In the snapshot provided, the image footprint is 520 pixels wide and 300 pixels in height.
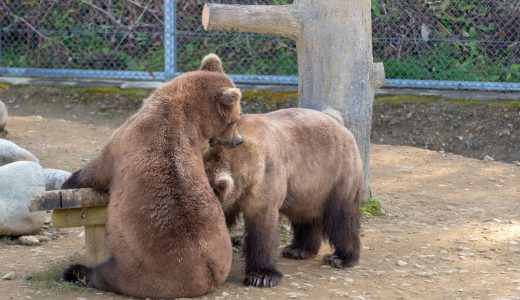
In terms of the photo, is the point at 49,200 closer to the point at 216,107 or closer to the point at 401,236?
the point at 216,107

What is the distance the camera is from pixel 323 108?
7.26 metres

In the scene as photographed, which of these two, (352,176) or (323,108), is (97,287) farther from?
(323,108)

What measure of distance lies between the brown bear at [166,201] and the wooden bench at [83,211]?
0.13 meters

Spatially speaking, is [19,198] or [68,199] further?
[19,198]

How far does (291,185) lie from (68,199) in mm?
1435

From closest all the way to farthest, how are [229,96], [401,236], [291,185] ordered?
[229,96], [291,185], [401,236]

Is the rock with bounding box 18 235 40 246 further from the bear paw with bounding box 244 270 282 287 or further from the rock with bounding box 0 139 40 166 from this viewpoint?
the bear paw with bounding box 244 270 282 287

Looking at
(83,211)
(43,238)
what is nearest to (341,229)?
(83,211)

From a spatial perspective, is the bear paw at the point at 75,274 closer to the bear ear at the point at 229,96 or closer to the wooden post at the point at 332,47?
the bear ear at the point at 229,96

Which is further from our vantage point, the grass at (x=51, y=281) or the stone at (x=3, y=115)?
the stone at (x=3, y=115)

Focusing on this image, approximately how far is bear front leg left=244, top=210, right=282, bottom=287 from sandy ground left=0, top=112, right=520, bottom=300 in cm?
8

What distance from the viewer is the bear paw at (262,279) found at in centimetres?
546

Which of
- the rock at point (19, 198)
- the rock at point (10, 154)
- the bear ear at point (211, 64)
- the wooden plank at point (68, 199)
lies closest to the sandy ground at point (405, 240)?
the rock at point (19, 198)

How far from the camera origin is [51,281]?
5.37 meters
